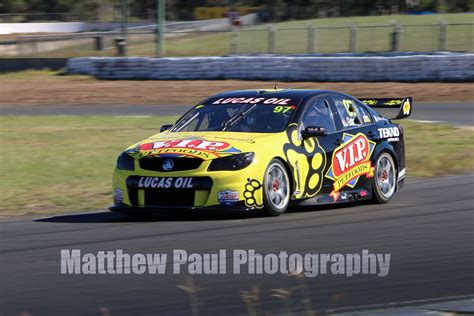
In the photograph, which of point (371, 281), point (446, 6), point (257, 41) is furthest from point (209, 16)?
point (371, 281)

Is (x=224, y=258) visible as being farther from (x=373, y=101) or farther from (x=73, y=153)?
(x=73, y=153)

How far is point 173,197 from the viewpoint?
8.83 metres

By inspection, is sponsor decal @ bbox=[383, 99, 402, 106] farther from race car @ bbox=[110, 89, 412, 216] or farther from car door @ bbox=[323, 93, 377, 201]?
car door @ bbox=[323, 93, 377, 201]

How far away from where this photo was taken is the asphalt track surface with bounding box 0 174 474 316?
576 centimetres

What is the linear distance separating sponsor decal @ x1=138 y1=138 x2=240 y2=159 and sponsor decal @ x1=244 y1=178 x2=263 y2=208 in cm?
34

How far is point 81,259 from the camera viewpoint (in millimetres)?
7133

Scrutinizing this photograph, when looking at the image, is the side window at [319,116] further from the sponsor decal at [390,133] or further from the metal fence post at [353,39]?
the metal fence post at [353,39]

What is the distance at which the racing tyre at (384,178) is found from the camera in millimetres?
10141

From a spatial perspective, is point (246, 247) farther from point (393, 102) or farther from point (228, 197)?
point (393, 102)

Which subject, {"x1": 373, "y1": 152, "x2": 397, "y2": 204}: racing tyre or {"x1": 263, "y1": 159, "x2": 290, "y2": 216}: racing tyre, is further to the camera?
{"x1": 373, "y1": 152, "x2": 397, "y2": 204}: racing tyre

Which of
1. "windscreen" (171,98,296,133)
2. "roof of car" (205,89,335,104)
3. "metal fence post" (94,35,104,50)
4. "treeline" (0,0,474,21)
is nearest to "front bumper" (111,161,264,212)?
"windscreen" (171,98,296,133)

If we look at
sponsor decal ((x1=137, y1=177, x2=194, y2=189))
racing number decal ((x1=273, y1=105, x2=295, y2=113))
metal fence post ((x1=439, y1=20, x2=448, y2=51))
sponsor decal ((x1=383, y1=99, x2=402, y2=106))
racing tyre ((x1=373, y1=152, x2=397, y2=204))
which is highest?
racing number decal ((x1=273, y1=105, x2=295, y2=113))

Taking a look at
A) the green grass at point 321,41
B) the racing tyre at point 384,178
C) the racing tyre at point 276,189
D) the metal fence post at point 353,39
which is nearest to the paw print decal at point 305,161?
the racing tyre at point 276,189

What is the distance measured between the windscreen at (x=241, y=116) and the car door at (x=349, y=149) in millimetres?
647
